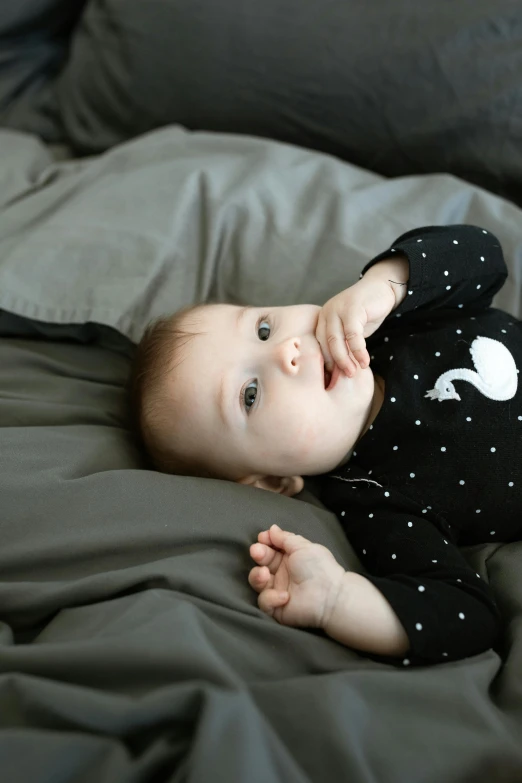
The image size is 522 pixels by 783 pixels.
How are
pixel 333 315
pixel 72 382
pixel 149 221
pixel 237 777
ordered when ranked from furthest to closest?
pixel 149 221
pixel 72 382
pixel 333 315
pixel 237 777

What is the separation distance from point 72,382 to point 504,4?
101 cm

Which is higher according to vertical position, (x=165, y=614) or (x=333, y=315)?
(x=333, y=315)

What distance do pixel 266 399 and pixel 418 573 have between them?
0.29m

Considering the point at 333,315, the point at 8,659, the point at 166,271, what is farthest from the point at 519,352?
the point at 8,659

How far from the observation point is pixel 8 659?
0.71 metres

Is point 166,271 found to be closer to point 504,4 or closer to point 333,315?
point 333,315

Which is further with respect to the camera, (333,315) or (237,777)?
(333,315)

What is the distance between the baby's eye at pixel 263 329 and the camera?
996 mm

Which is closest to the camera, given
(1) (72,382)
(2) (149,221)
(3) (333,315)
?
(3) (333,315)

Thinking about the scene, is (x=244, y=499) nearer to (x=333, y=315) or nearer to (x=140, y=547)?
(x=140, y=547)

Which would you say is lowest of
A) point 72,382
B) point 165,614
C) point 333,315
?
point 72,382

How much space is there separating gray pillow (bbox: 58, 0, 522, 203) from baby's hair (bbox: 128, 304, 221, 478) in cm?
57

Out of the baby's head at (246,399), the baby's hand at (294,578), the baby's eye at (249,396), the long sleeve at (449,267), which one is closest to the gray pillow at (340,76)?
the long sleeve at (449,267)

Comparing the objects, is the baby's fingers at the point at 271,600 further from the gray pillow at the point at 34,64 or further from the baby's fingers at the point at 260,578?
the gray pillow at the point at 34,64
